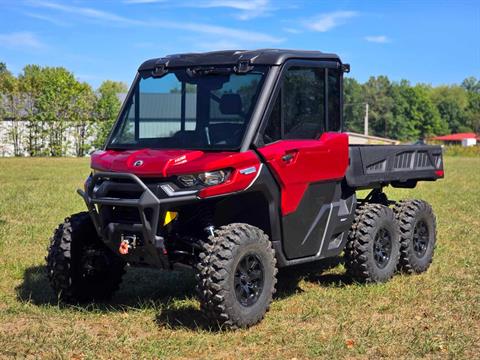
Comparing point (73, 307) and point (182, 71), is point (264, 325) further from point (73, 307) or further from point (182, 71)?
point (182, 71)

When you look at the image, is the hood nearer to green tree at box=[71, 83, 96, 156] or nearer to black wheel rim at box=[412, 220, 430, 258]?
black wheel rim at box=[412, 220, 430, 258]

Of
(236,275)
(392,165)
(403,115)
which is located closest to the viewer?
(236,275)

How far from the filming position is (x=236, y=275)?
5.99 metres

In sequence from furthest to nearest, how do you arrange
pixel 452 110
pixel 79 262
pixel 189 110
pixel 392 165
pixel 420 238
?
pixel 452 110 < pixel 420 238 < pixel 392 165 < pixel 79 262 < pixel 189 110

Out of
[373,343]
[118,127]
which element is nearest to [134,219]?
[118,127]

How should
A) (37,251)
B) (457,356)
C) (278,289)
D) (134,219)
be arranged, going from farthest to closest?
(37,251) → (278,289) → (134,219) → (457,356)

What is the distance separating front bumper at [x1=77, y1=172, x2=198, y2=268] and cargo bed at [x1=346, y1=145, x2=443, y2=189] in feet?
7.59

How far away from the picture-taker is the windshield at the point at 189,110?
6340mm

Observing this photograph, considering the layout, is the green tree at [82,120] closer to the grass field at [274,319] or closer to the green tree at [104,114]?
the green tree at [104,114]

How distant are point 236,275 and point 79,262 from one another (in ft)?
5.57

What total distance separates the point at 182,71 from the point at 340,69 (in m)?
1.61

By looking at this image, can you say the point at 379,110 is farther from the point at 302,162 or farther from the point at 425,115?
the point at 302,162

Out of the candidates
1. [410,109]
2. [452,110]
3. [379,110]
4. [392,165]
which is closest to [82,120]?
[392,165]

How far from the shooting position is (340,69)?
286 inches
